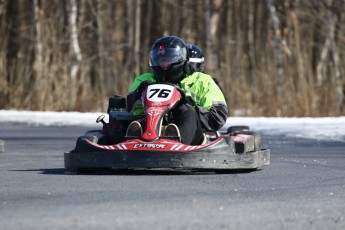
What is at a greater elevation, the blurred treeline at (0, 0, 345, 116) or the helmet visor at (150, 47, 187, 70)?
the helmet visor at (150, 47, 187, 70)

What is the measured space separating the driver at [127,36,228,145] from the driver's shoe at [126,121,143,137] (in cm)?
40

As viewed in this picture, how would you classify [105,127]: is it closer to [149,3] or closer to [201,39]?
[201,39]

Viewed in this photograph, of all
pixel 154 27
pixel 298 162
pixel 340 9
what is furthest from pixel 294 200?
pixel 154 27

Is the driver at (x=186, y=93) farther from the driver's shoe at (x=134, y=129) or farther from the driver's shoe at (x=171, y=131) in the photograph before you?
the driver's shoe at (x=134, y=129)

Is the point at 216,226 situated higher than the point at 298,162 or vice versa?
the point at 216,226

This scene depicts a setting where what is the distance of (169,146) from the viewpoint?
A: 10.4 m

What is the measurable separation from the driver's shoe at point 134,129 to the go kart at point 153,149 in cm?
4

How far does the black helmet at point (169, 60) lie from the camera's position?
11461 millimetres

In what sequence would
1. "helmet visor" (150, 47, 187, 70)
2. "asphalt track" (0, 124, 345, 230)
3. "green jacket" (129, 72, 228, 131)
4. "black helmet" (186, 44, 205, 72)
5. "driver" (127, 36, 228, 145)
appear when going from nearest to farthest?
1. "asphalt track" (0, 124, 345, 230)
2. "driver" (127, 36, 228, 145)
3. "green jacket" (129, 72, 228, 131)
4. "helmet visor" (150, 47, 187, 70)
5. "black helmet" (186, 44, 205, 72)

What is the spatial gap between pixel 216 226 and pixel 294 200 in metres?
1.58

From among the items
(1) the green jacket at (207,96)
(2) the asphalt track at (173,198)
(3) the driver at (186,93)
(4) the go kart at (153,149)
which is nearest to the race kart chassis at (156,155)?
(4) the go kart at (153,149)

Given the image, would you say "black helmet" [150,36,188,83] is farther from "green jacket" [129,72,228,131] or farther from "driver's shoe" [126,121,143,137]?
"driver's shoe" [126,121,143,137]

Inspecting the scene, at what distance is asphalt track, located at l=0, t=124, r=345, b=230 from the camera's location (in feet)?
22.6

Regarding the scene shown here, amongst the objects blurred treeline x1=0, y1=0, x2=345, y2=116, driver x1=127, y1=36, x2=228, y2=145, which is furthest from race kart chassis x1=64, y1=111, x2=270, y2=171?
blurred treeline x1=0, y1=0, x2=345, y2=116
